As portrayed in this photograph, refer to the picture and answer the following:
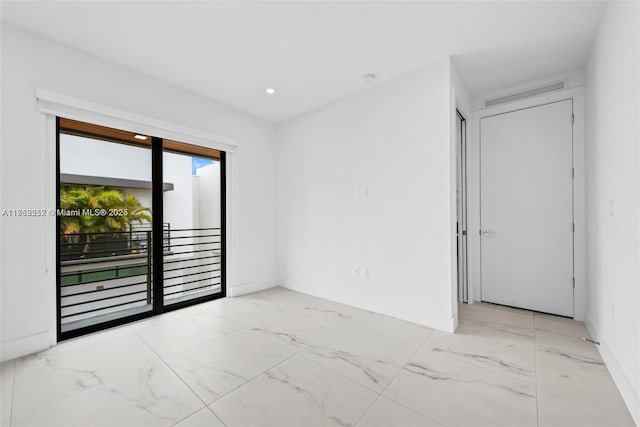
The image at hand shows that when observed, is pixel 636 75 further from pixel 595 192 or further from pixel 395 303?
pixel 395 303

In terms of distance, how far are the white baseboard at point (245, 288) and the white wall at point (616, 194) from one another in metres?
3.52

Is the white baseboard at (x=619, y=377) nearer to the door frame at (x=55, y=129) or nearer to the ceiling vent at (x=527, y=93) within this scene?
the ceiling vent at (x=527, y=93)

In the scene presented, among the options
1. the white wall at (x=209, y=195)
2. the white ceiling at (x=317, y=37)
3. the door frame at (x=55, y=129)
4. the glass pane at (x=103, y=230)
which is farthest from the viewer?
the white wall at (x=209, y=195)

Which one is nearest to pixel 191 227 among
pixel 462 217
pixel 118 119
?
pixel 118 119

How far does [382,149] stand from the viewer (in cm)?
299

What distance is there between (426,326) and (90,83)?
383cm

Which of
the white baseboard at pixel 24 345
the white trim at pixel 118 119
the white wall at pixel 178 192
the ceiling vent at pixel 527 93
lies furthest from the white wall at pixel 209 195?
the ceiling vent at pixel 527 93

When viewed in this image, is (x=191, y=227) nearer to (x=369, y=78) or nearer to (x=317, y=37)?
(x=317, y=37)

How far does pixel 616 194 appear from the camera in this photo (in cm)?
177

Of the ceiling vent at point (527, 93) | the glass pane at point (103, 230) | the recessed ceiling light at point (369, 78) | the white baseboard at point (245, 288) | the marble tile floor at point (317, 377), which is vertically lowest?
the marble tile floor at point (317, 377)

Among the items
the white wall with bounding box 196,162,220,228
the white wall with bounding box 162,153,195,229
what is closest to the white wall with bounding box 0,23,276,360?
the white wall with bounding box 162,153,195,229

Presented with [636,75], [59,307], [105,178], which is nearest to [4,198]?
[105,178]

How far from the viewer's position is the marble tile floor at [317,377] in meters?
1.47

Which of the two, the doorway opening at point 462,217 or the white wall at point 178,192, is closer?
the white wall at point 178,192
